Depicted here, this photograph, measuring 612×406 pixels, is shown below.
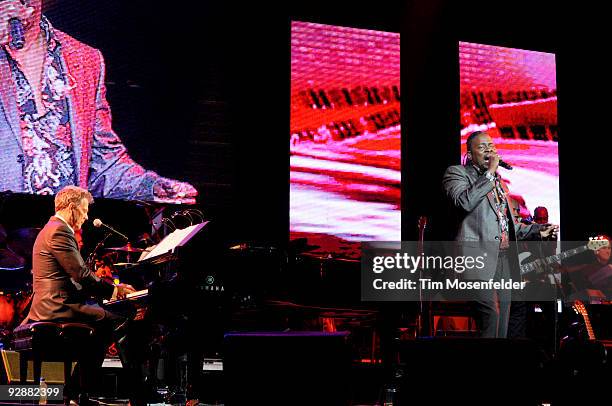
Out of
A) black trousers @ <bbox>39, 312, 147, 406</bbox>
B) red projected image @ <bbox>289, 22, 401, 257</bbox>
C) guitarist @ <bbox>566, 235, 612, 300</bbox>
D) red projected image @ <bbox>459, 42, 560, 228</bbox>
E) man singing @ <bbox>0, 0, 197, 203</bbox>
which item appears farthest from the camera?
red projected image @ <bbox>459, 42, 560, 228</bbox>

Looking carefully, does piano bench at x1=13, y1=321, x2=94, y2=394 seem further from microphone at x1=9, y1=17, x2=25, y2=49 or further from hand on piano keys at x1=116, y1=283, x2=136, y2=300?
microphone at x1=9, y1=17, x2=25, y2=49

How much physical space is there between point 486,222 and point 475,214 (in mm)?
81

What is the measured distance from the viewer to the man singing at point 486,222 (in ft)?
14.5

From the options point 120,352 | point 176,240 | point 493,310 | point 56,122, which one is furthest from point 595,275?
point 56,122

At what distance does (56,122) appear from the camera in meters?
7.46

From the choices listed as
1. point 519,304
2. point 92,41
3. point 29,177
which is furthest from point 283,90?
point 519,304

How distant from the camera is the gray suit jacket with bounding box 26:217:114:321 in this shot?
432 centimetres

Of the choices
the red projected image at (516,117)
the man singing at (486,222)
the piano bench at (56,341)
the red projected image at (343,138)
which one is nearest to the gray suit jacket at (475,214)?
the man singing at (486,222)

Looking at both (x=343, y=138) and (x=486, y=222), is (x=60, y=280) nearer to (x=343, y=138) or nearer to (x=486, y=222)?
(x=486, y=222)

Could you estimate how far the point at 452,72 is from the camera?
28.4 feet

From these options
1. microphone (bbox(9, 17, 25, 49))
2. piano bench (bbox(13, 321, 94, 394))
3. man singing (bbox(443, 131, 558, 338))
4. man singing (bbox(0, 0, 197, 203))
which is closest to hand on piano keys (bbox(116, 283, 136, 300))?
piano bench (bbox(13, 321, 94, 394))

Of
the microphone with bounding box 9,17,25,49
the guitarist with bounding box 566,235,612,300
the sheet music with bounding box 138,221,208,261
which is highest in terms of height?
the microphone with bounding box 9,17,25,49

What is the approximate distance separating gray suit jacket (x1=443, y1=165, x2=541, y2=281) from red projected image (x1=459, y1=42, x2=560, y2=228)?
3.95 metres

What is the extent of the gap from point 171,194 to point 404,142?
8.60 ft
